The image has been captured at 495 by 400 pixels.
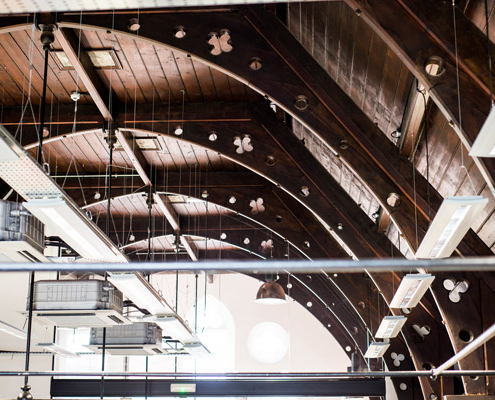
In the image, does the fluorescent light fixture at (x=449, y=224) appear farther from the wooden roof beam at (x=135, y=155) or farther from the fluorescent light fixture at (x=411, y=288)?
the wooden roof beam at (x=135, y=155)

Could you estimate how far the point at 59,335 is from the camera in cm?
1897

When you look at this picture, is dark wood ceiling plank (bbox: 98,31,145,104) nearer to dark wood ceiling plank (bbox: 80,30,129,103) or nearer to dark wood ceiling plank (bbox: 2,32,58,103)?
dark wood ceiling plank (bbox: 80,30,129,103)

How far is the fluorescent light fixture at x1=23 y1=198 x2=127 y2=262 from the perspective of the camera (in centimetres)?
484

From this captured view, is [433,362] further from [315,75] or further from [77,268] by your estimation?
[77,268]

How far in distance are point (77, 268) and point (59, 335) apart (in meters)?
17.5

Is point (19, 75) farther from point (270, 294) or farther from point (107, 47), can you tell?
point (270, 294)

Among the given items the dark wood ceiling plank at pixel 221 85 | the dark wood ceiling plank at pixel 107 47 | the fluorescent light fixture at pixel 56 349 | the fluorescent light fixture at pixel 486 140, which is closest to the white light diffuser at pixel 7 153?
the fluorescent light fixture at pixel 486 140

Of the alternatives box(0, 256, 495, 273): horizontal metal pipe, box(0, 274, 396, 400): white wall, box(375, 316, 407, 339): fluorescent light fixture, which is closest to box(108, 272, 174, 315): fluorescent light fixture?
box(375, 316, 407, 339): fluorescent light fixture

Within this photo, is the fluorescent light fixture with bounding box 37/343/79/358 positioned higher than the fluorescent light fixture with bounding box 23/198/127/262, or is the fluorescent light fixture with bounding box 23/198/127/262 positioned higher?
the fluorescent light fixture with bounding box 37/343/79/358

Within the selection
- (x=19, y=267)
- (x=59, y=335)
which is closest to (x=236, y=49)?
(x=19, y=267)

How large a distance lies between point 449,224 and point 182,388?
10.8 meters

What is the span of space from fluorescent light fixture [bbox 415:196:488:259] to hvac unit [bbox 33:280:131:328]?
4612 mm

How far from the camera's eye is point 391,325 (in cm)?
931

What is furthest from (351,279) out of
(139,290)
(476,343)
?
(476,343)
